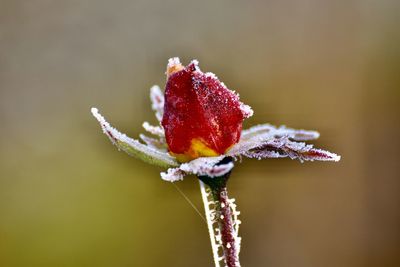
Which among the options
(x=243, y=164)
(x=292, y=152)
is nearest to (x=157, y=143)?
(x=292, y=152)

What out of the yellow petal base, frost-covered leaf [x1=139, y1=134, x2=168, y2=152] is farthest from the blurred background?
the yellow petal base

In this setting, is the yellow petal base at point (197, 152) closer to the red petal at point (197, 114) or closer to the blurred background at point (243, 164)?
the red petal at point (197, 114)

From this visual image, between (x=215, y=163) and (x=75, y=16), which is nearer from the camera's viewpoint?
(x=215, y=163)

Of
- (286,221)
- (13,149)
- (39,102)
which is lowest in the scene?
(286,221)

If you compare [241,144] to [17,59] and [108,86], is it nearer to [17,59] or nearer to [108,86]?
[108,86]

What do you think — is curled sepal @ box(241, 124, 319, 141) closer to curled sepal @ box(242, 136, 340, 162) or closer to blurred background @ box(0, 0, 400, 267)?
curled sepal @ box(242, 136, 340, 162)

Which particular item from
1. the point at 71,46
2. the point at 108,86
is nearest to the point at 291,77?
the point at 108,86

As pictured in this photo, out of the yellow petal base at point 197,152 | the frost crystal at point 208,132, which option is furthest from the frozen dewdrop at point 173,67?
the yellow petal base at point 197,152
